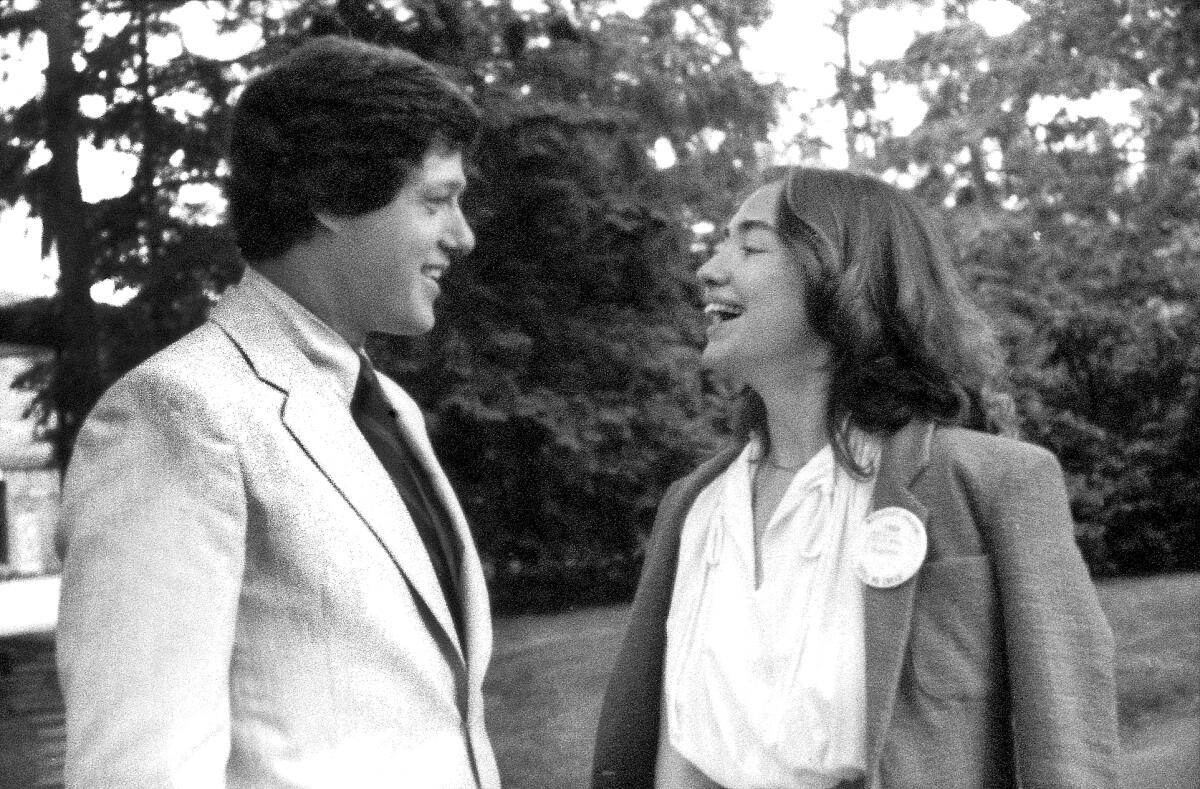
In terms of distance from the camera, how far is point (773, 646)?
7.54 feet

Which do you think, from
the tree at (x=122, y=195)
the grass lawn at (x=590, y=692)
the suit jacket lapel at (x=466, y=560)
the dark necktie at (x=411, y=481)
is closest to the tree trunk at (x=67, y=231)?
the tree at (x=122, y=195)

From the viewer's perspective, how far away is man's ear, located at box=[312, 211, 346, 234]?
2105 mm

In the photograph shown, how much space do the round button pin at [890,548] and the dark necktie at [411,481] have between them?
0.61 meters

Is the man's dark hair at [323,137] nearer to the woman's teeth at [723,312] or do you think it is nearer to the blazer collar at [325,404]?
the blazer collar at [325,404]

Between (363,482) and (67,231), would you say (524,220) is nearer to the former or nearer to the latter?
(67,231)

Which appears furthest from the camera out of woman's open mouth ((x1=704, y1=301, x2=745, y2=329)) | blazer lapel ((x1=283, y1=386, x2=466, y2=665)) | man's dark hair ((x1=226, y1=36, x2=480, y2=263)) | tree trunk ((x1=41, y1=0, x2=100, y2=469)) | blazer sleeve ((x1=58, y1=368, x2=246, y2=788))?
tree trunk ((x1=41, y1=0, x2=100, y2=469))

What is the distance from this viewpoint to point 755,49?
9047mm

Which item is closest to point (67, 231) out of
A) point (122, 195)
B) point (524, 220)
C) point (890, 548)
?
point (122, 195)

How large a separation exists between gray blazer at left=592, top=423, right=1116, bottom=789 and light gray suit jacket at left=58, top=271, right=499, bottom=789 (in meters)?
0.60

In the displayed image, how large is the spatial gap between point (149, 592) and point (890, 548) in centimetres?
110

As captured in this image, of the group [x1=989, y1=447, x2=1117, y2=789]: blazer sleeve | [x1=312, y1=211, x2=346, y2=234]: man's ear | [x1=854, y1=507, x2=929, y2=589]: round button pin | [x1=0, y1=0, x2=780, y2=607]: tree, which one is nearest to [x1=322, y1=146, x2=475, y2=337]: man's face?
[x1=312, y1=211, x2=346, y2=234]: man's ear

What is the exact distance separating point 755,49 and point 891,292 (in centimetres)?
687

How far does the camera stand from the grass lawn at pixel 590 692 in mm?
7316

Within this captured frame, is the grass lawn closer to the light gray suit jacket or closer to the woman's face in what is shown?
the woman's face
